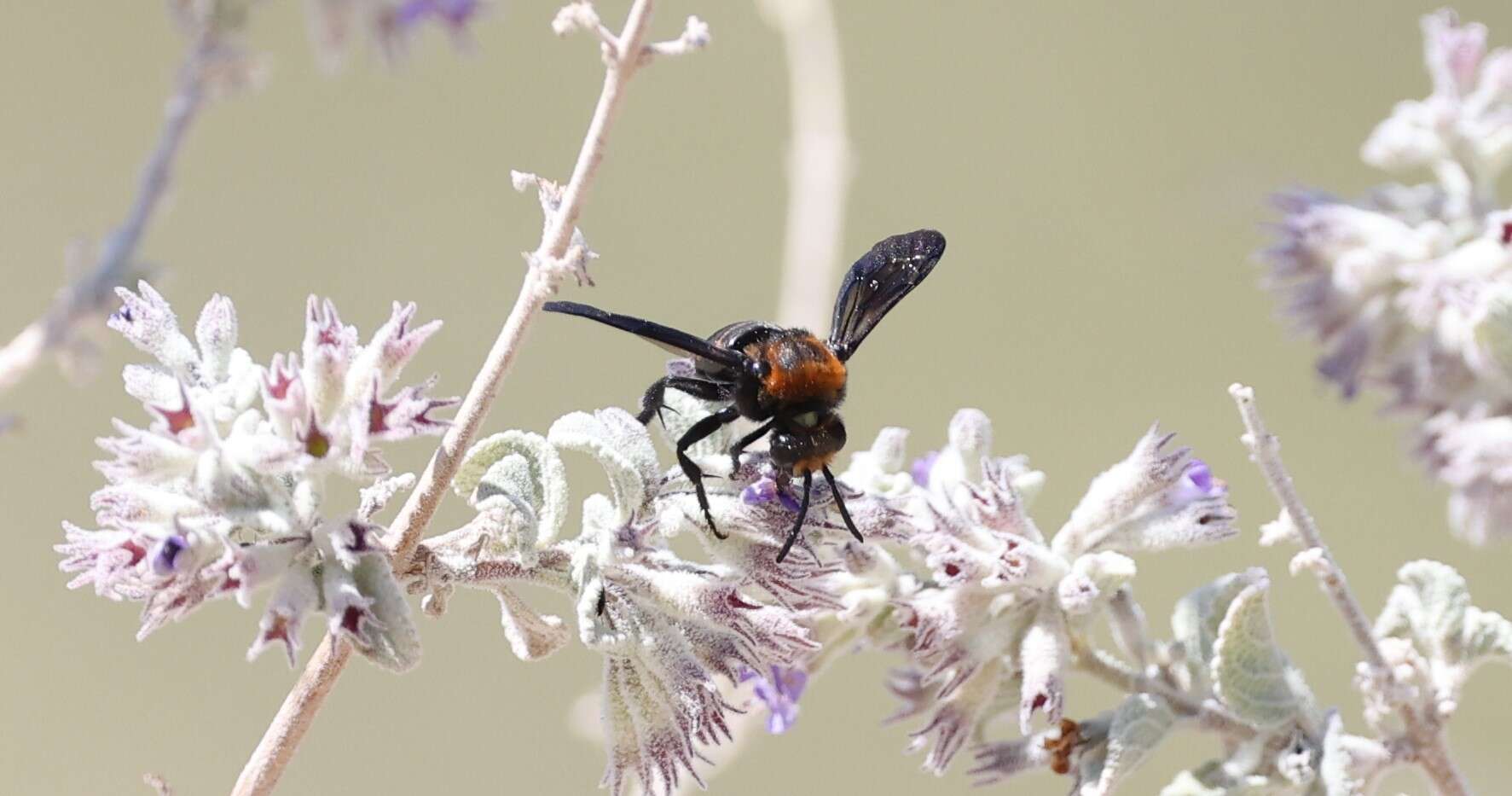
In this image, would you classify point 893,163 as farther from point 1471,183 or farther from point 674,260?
point 1471,183

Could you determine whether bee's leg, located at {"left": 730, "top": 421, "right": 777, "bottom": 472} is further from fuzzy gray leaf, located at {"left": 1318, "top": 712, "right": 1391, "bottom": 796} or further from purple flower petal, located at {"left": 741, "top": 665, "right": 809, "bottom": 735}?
fuzzy gray leaf, located at {"left": 1318, "top": 712, "right": 1391, "bottom": 796}

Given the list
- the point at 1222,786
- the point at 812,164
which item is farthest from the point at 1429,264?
the point at 812,164

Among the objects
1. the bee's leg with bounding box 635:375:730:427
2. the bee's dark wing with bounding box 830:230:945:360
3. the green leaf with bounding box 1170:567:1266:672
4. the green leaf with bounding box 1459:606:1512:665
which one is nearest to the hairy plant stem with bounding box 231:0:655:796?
the bee's leg with bounding box 635:375:730:427

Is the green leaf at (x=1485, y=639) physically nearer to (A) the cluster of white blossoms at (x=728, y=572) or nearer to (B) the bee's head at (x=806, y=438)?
(A) the cluster of white blossoms at (x=728, y=572)

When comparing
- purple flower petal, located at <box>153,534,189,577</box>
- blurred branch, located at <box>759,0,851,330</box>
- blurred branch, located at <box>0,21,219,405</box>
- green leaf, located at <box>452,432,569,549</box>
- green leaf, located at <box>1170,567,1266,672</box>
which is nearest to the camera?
blurred branch, located at <box>0,21,219,405</box>

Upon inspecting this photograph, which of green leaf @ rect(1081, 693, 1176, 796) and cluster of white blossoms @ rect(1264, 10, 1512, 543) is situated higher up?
cluster of white blossoms @ rect(1264, 10, 1512, 543)

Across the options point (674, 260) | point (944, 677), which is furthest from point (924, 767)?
point (674, 260)
